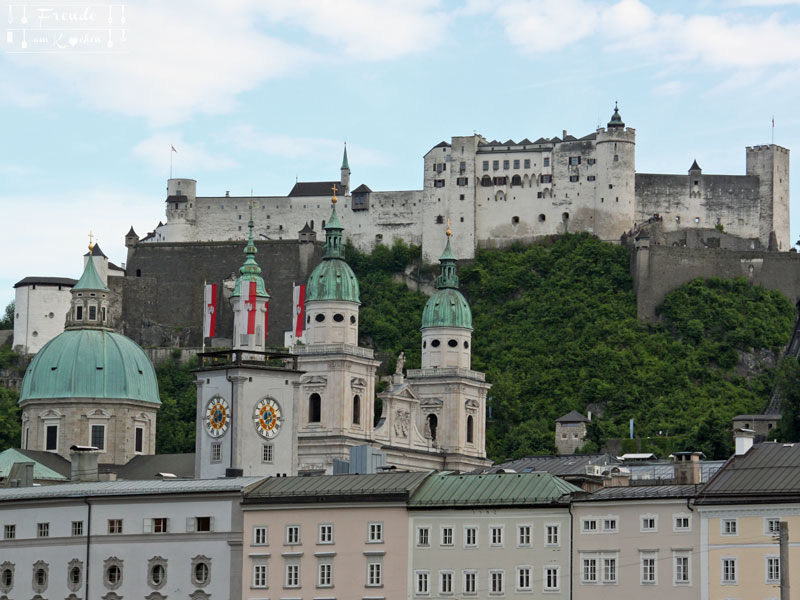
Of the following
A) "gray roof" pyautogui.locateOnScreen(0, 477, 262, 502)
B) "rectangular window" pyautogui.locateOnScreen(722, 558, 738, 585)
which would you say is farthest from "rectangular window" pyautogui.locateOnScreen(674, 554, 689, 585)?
"gray roof" pyautogui.locateOnScreen(0, 477, 262, 502)

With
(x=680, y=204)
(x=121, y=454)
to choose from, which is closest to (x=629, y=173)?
A: (x=680, y=204)

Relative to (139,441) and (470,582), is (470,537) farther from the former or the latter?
(139,441)

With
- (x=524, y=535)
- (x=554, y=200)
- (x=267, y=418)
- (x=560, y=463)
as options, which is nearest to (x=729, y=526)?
(x=524, y=535)

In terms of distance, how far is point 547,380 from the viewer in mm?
144750

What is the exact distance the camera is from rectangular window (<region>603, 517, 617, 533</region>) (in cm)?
6956

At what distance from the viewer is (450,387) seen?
399 ft

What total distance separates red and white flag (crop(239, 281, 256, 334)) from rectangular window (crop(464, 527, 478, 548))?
26.2 m

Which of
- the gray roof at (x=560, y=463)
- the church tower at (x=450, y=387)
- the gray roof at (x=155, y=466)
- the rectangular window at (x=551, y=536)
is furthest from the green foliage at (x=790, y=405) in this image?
the rectangular window at (x=551, y=536)

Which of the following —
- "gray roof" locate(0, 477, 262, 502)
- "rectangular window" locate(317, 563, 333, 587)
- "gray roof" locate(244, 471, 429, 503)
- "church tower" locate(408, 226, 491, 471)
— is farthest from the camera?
"church tower" locate(408, 226, 491, 471)

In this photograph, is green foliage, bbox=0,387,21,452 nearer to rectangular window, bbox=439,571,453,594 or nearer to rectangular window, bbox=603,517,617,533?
rectangular window, bbox=439,571,453,594

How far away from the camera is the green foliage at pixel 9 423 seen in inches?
4845

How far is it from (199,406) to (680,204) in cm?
8019

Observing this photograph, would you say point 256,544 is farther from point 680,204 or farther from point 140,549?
point 680,204

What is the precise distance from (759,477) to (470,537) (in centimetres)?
905
